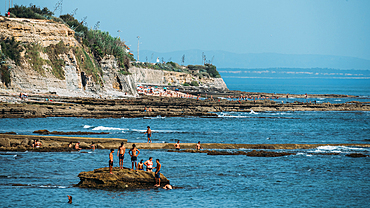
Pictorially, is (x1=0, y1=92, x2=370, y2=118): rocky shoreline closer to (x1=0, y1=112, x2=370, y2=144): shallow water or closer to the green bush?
(x1=0, y1=112, x2=370, y2=144): shallow water

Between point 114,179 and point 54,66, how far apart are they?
49.0 m

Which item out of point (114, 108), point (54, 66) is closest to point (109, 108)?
Result: point (114, 108)

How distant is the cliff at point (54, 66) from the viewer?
6003 cm

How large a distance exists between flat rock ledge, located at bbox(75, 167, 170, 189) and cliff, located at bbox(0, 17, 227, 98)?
39220 mm

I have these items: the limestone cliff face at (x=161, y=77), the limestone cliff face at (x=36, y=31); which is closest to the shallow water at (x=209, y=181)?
the limestone cliff face at (x=36, y=31)

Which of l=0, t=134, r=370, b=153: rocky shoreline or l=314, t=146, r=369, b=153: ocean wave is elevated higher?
l=0, t=134, r=370, b=153: rocky shoreline

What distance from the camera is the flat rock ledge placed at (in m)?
21.7

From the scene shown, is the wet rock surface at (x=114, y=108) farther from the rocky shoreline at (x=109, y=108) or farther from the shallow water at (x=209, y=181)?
the shallow water at (x=209, y=181)

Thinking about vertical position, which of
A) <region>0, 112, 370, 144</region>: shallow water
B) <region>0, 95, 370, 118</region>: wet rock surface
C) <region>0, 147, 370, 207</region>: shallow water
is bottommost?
<region>0, 147, 370, 207</region>: shallow water

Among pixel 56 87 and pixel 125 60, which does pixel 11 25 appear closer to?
pixel 56 87

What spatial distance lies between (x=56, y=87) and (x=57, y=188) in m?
45.7

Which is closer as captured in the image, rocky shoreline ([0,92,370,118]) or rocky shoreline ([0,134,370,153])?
rocky shoreline ([0,134,370,153])

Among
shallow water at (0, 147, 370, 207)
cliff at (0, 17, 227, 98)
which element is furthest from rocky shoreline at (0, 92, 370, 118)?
shallow water at (0, 147, 370, 207)

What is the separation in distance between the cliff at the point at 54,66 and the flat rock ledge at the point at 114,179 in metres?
39.2
